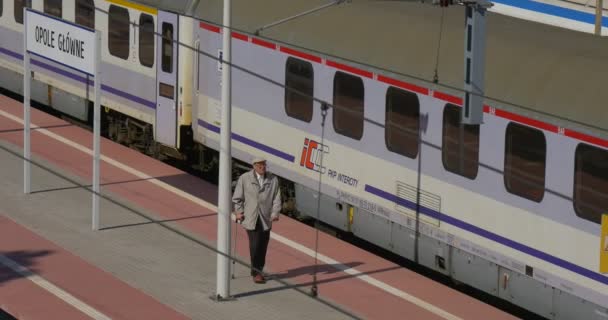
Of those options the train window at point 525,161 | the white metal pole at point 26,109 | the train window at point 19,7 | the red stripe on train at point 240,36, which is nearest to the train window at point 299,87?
the red stripe on train at point 240,36

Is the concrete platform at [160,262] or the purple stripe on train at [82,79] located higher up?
the purple stripe on train at [82,79]

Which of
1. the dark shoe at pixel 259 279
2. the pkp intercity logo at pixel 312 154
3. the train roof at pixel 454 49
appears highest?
the train roof at pixel 454 49

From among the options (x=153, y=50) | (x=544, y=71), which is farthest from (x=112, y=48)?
(x=544, y=71)

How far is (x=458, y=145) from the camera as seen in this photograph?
18750 mm

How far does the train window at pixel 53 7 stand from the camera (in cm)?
2804

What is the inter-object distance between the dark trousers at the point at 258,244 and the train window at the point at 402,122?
244 cm

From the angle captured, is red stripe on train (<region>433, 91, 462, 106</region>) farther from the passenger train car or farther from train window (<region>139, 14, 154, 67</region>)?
train window (<region>139, 14, 154, 67</region>)

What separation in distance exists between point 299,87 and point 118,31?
5.76 metres

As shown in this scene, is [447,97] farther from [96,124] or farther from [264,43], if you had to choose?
[96,124]

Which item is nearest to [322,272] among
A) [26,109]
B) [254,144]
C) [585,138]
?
[254,144]

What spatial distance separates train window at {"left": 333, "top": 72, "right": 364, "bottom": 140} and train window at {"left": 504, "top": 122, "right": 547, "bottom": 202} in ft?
10.5

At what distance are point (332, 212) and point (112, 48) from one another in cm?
701

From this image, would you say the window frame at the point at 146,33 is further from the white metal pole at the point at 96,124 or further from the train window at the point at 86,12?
the white metal pole at the point at 96,124

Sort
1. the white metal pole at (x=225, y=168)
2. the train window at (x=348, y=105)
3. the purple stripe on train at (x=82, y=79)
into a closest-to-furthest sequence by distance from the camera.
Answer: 1. the white metal pole at (x=225, y=168)
2. the train window at (x=348, y=105)
3. the purple stripe on train at (x=82, y=79)
